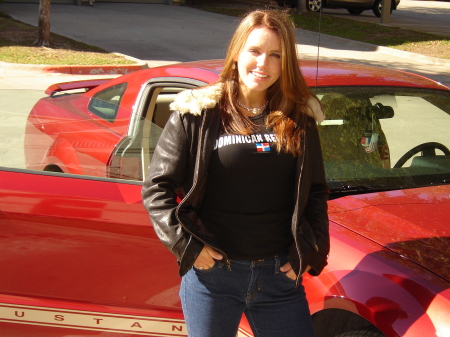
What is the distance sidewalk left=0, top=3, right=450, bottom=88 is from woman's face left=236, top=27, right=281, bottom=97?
9.45 metres

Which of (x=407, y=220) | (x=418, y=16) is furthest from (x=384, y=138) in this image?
(x=418, y=16)

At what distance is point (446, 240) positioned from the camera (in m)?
2.62

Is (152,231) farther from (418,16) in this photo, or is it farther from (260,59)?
(418,16)

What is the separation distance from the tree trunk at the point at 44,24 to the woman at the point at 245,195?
40.9 ft

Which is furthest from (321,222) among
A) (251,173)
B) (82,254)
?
(82,254)

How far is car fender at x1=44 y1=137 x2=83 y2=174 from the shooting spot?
308 centimetres

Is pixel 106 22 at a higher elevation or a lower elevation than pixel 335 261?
lower

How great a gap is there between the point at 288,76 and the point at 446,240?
959 millimetres

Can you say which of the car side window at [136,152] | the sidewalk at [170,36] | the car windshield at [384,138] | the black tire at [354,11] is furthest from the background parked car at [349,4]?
the car side window at [136,152]

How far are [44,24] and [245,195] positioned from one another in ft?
42.2

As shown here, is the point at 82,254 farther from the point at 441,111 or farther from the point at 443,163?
the point at 441,111

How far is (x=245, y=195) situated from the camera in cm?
219

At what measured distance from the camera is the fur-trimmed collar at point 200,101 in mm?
2199

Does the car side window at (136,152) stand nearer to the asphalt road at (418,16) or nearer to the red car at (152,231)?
the red car at (152,231)
